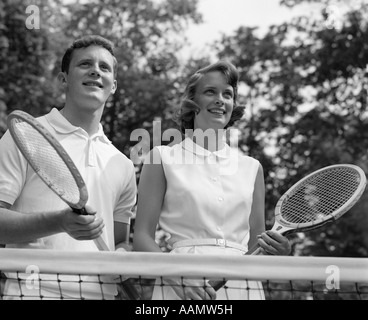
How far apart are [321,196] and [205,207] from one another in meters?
0.64

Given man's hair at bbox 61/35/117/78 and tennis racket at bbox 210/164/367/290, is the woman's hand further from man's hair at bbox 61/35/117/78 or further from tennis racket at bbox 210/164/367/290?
man's hair at bbox 61/35/117/78

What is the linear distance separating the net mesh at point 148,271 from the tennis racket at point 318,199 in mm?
232

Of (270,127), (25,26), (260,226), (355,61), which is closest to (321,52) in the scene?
(355,61)

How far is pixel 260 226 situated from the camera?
3.98 metres

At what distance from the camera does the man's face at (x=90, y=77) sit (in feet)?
12.7

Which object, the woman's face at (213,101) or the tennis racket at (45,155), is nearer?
the tennis racket at (45,155)

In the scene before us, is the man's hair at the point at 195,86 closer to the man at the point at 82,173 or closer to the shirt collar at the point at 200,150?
the shirt collar at the point at 200,150

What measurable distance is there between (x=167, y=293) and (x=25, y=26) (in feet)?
46.5

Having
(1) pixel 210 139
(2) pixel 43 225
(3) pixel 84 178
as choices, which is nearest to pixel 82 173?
(3) pixel 84 178

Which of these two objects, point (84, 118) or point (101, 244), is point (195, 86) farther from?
point (101, 244)

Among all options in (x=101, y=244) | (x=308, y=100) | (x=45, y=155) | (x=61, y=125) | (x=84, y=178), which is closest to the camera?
(x=45, y=155)

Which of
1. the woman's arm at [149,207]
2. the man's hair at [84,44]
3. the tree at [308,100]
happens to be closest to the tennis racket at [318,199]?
the woman's arm at [149,207]

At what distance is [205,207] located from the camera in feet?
12.3

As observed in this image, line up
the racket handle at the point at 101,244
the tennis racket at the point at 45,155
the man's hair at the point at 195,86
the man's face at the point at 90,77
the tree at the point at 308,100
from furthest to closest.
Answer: the tree at the point at 308,100
the man's hair at the point at 195,86
the man's face at the point at 90,77
the racket handle at the point at 101,244
the tennis racket at the point at 45,155
